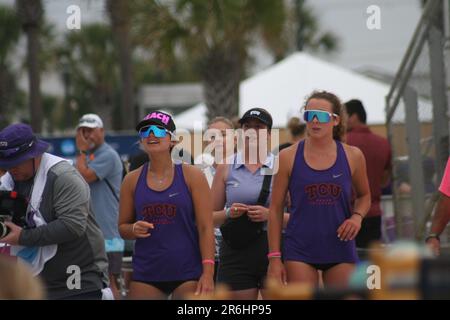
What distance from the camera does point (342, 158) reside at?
6051mm

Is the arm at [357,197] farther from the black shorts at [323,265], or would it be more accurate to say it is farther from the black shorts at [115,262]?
the black shorts at [115,262]

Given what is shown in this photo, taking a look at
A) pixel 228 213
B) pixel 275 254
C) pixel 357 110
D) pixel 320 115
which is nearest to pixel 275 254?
pixel 275 254

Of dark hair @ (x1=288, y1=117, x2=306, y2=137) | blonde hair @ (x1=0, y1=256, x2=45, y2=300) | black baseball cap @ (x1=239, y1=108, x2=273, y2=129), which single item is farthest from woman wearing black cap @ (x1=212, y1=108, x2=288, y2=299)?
blonde hair @ (x1=0, y1=256, x2=45, y2=300)

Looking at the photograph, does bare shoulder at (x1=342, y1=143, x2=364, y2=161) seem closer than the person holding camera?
No

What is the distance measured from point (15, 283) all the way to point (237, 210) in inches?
139

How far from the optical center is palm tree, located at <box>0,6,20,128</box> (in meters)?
33.2

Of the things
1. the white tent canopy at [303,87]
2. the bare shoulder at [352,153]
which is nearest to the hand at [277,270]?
the bare shoulder at [352,153]

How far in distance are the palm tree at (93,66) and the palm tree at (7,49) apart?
5.46 meters

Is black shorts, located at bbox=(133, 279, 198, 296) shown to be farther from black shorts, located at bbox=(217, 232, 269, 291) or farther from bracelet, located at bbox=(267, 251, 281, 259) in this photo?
black shorts, located at bbox=(217, 232, 269, 291)

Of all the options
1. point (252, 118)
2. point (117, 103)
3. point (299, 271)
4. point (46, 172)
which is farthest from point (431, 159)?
point (117, 103)

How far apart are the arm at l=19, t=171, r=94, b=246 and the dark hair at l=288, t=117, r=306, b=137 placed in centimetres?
321

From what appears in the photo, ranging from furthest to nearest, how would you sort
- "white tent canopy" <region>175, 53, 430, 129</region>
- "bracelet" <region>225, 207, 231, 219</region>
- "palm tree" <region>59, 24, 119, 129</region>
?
"palm tree" <region>59, 24, 119, 129</region> < "white tent canopy" <region>175, 53, 430, 129</region> < "bracelet" <region>225, 207, 231, 219</region>

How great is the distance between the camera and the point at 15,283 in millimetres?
3037

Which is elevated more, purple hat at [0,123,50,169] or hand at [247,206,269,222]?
purple hat at [0,123,50,169]
